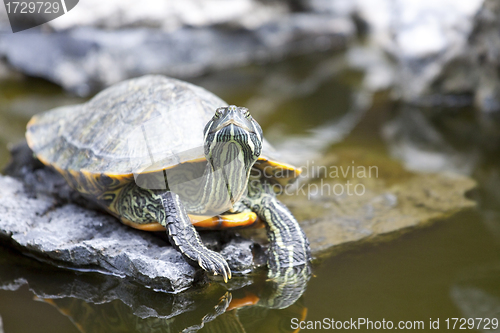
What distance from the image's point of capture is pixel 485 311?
7.77ft

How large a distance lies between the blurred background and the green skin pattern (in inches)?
8.8

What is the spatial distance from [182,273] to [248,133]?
36.8 inches

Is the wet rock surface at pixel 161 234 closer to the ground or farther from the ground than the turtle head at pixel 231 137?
closer to the ground

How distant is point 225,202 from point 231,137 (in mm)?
578

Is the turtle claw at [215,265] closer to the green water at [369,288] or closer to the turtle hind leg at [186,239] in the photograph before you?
the turtle hind leg at [186,239]

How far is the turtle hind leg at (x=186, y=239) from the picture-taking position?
250 cm

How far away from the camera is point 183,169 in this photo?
279 cm

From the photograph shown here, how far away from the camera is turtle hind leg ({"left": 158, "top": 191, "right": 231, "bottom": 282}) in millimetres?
2498

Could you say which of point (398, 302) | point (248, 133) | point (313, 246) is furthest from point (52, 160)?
point (398, 302)

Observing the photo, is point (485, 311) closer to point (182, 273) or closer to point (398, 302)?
point (398, 302)

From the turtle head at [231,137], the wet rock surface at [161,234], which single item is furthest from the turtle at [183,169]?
the wet rock surface at [161,234]

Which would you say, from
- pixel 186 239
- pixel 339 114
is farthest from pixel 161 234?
pixel 339 114

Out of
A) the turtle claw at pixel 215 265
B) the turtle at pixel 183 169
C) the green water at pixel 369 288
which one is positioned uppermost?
the turtle at pixel 183 169

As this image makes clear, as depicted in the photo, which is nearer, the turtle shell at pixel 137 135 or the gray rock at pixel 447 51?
the turtle shell at pixel 137 135
